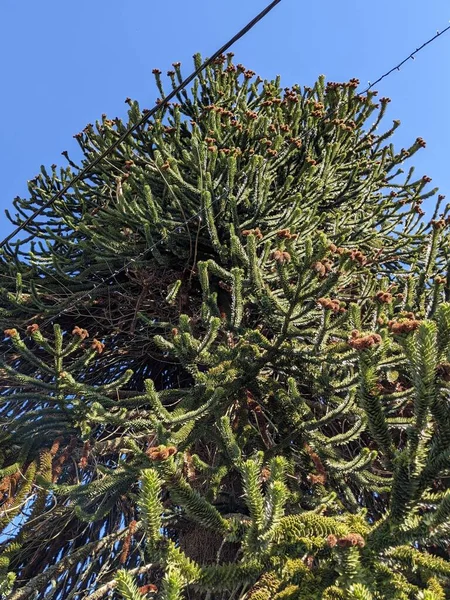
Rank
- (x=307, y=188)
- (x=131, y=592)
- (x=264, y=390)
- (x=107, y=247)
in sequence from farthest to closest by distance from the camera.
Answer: (x=307, y=188) → (x=107, y=247) → (x=264, y=390) → (x=131, y=592)

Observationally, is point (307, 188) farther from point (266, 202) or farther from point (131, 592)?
point (131, 592)

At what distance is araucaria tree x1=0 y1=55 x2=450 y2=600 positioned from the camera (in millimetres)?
1824

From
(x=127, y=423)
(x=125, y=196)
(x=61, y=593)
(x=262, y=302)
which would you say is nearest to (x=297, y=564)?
(x=127, y=423)

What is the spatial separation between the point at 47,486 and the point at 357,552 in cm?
176

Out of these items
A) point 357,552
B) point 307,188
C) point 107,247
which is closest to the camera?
point 357,552

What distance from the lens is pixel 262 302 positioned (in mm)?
3303

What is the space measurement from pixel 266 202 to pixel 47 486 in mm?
2696

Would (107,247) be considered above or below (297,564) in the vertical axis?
above

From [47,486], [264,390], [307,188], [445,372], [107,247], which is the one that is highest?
[307,188]

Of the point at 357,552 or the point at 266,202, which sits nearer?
the point at 357,552

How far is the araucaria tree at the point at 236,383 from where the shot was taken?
182cm

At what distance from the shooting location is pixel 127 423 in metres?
2.99

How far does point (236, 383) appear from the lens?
3.35 m

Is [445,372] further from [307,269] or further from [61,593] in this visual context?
[61,593]
